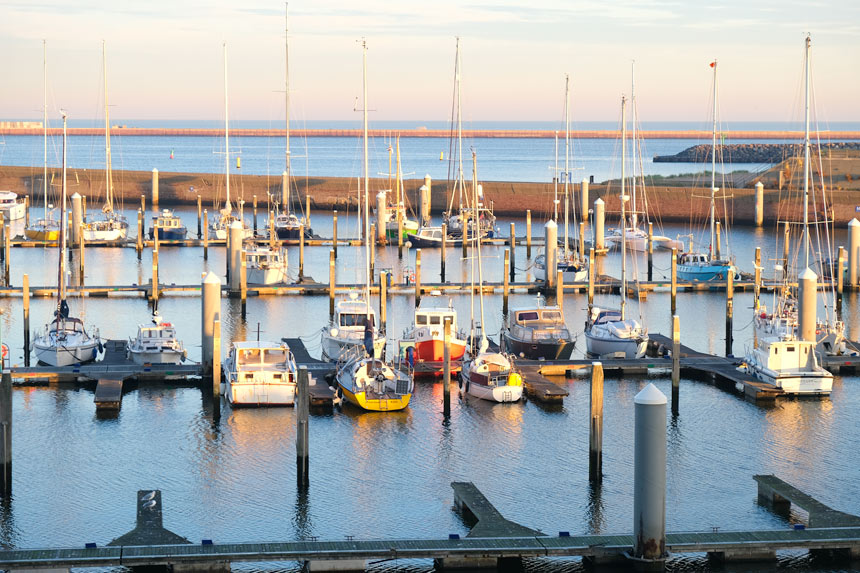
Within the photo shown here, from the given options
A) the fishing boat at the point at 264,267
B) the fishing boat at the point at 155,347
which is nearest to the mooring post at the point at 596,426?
the fishing boat at the point at 155,347

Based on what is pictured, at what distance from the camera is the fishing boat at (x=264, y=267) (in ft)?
169

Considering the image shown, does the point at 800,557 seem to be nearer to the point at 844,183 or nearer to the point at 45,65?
the point at 45,65

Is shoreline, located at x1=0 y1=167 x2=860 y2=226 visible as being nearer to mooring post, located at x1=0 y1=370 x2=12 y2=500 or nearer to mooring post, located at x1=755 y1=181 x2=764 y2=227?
mooring post, located at x1=755 y1=181 x2=764 y2=227

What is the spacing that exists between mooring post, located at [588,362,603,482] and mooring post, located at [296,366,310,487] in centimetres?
512

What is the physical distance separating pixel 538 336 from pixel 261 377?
340 inches

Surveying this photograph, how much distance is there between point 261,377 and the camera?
3162 cm

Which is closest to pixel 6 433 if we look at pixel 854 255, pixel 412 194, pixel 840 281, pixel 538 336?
pixel 538 336

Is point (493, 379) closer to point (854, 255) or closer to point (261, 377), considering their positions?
point (261, 377)

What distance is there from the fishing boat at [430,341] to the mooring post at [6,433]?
12048mm

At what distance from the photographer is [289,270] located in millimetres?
58938

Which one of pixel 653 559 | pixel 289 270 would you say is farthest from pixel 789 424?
pixel 289 270

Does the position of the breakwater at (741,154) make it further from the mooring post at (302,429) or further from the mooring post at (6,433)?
the mooring post at (6,433)

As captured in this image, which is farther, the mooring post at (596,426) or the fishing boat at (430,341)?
the fishing boat at (430,341)

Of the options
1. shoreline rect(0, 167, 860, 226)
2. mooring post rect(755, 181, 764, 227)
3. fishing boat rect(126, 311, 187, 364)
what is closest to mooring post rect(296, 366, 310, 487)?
fishing boat rect(126, 311, 187, 364)
